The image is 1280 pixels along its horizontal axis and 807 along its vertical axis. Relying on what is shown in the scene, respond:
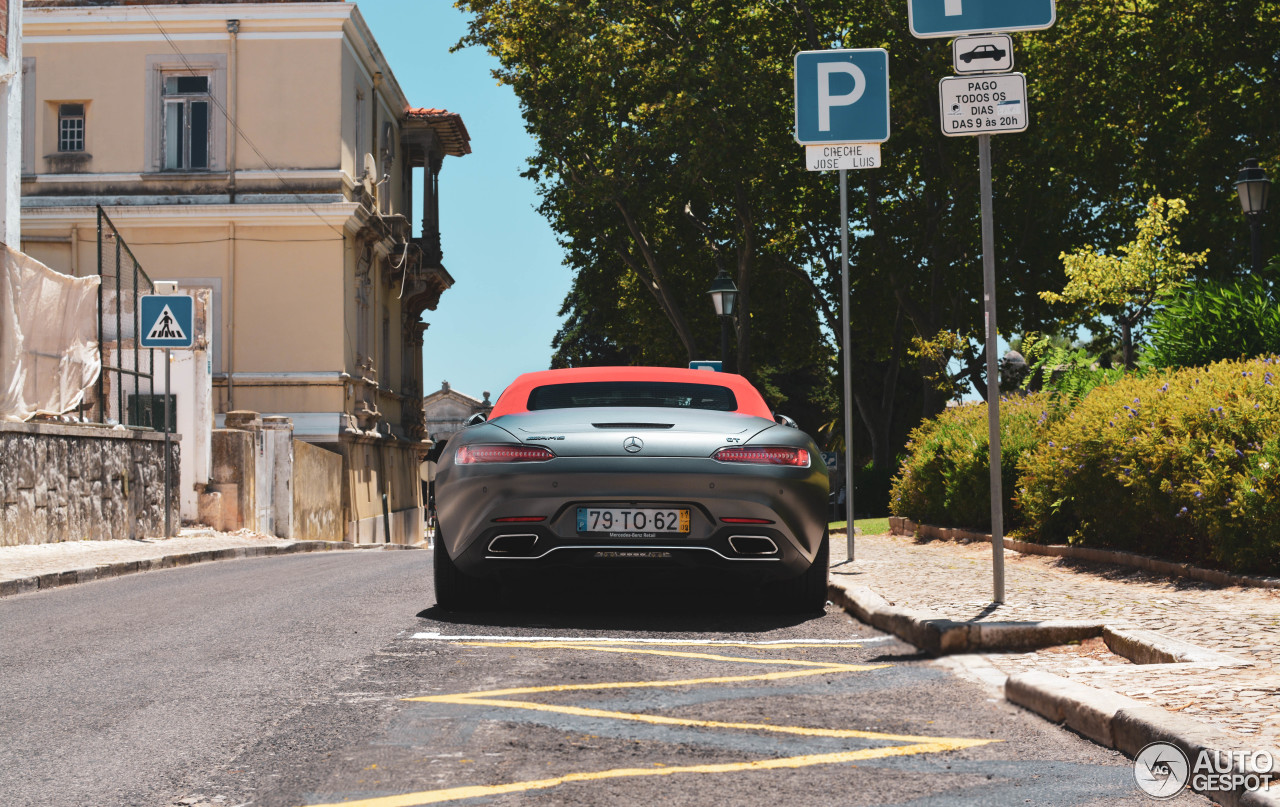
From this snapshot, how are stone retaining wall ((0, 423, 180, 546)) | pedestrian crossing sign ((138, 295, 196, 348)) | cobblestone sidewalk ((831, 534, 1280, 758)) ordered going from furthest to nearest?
1. pedestrian crossing sign ((138, 295, 196, 348))
2. stone retaining wall ((0, 423, 180, 546))
3. cobblestone sidewalk ((831, 534, 1280, 758))

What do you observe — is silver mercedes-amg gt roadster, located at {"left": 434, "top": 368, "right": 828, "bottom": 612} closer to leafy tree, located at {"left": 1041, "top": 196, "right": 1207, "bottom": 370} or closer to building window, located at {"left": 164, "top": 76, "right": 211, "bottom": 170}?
leafy tree, located at {"left": 1041, "top": 196, "right": 1207, "bottom": 370}

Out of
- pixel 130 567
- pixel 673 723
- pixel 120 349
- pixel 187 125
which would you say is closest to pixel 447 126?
pixel 187 125

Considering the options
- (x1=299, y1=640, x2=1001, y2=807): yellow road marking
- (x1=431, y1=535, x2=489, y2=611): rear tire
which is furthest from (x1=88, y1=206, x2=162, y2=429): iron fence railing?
(x1=299, y1=640, x2=1001, y2=807): yellow road marking

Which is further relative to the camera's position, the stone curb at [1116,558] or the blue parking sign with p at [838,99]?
the blue parking sign with p at [838,99]

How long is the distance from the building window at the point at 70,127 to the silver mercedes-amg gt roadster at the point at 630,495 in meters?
25.0

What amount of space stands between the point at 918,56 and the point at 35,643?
2340cm

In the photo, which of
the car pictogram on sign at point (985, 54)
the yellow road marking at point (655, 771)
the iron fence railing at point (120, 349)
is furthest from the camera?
the iron fence railing at point (120, 349)

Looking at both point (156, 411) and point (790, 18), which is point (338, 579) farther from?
point (790, 18)

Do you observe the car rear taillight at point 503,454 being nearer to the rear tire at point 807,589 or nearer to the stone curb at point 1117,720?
the rear tire at point 807,589

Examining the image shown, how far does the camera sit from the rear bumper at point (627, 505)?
6.94 m

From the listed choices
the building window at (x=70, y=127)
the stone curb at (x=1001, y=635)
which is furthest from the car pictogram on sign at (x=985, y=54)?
the building window at (x=70, y=127)

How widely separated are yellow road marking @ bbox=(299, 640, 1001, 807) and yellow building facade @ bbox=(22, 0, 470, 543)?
23082mm

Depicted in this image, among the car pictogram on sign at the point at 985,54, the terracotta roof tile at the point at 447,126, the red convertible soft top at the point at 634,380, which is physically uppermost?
the terracotta roof tile at the point at 447,126

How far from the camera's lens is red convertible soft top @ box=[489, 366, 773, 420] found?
7801 millimetres
